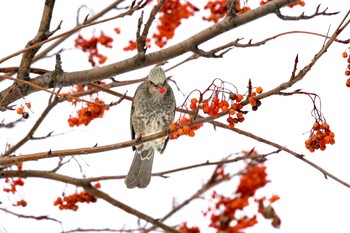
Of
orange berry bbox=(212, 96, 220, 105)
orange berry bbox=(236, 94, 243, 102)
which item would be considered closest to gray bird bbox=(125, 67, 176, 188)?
orange berry bbox=(212, 96, 220, 105)

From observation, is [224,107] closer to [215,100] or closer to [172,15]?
[215,100]

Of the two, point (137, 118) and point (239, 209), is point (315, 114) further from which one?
point (137, 118)

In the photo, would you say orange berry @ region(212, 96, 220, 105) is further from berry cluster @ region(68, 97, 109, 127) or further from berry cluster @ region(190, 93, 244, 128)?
berry cluster @ region(68, 97, 109, 127)

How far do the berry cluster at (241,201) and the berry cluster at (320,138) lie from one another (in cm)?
105

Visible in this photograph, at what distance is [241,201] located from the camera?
3270 millimetres

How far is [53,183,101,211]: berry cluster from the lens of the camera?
3.41 m

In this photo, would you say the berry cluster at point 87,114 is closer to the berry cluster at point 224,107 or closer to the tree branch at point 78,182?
the tree branch at point 78,182

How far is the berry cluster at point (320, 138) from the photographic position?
2.20 m

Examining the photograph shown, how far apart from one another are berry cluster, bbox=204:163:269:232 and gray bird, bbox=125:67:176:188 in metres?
0.65

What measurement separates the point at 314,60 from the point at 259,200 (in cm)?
144

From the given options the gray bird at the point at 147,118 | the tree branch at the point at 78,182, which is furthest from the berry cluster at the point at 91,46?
the tree branch at the point at 78,182

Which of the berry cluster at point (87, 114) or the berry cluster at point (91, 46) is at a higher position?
the berry cluster at point (91, 46)

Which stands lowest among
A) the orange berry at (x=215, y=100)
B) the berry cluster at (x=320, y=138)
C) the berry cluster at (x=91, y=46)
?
the berry cluster at (x=320, y=138)

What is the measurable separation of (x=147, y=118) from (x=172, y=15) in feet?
2.36
